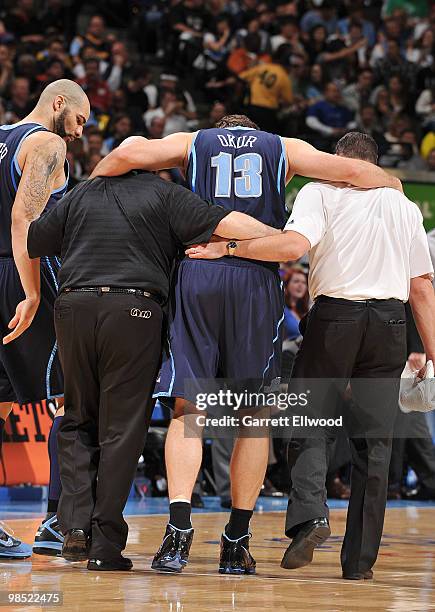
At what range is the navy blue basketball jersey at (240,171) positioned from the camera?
5.42m

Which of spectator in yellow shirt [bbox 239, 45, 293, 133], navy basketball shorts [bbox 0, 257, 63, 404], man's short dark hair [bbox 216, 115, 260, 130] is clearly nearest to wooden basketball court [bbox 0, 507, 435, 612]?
navy basketball shorts [bbox 0, 257, 63, 404]

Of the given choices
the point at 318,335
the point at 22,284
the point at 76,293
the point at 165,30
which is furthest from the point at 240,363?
the point at 165,30

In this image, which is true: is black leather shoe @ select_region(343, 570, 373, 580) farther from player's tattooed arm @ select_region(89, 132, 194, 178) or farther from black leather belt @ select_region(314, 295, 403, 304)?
player's tattooed arm @ select_region(89, 132, 194, 178)

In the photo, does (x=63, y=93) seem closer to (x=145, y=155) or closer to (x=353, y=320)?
(x=145, y=155)

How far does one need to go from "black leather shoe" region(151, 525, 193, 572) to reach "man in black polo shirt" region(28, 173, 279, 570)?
7.9 inches

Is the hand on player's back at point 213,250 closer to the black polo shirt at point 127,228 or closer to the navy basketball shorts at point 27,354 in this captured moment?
the black polo shirt at point 127,228

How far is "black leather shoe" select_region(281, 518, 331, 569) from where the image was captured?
208 inches

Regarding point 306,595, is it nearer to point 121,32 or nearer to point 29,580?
point 29,580

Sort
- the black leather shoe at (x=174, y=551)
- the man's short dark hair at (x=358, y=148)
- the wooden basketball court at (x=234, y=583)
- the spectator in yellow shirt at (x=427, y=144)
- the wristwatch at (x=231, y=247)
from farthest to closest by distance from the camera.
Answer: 1. the spectator in yellow shirt at (x=427, y=144)
2. the man's short dark hair at (x=358, y=148)
3. the wristwatch at (x=231, y=247)
4. the black leather shoe at (x=174, y=551)
5. the wooden basketball court at (x=234, y=583)

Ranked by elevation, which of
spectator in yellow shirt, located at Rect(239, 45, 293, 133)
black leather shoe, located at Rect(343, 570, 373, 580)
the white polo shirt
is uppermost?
the white polo shirt

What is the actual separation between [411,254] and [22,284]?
1912 mm

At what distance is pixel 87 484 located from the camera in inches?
209

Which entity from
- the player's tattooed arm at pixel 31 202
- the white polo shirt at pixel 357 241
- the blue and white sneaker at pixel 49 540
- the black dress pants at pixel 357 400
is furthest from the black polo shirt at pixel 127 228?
the blue and white sneaker at pixel 49 540

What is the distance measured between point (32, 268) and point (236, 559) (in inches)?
68.0
